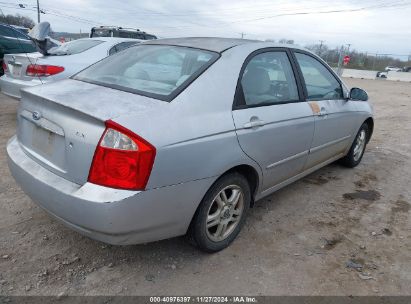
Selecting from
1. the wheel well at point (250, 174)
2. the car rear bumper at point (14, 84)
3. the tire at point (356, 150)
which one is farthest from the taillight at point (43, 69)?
the tire at point (356, 150)

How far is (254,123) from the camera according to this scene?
290cm

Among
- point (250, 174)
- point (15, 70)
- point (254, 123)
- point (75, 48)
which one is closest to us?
point (254, 123)

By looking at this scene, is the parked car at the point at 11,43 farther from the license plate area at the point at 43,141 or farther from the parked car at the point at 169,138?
the license plate area at the point at 43,141

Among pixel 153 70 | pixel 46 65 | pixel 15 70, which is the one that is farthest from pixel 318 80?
pixel 15 70

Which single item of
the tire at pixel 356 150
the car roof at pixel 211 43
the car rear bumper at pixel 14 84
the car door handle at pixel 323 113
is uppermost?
the car roof at pixel 211 43

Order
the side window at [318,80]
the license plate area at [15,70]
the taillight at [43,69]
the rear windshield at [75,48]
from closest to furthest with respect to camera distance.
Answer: the side window at [318,80], the taillight at [43,69], the license plate area at [15,70], the rear windshield at [75,48]

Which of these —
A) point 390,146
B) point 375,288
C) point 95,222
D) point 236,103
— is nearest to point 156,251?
point 95,222

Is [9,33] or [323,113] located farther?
[9,33]

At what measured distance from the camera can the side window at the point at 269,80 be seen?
119 inches

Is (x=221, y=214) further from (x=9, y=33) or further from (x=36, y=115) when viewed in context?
(x=9, y=33)

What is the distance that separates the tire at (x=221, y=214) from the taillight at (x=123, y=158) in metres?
0.63

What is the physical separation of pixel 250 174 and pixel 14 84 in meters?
4.66

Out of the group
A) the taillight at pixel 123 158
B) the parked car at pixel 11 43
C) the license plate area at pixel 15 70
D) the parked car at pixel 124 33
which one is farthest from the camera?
the parked car at pixel 124 33

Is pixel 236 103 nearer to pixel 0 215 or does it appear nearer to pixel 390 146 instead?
pixel 0 215
